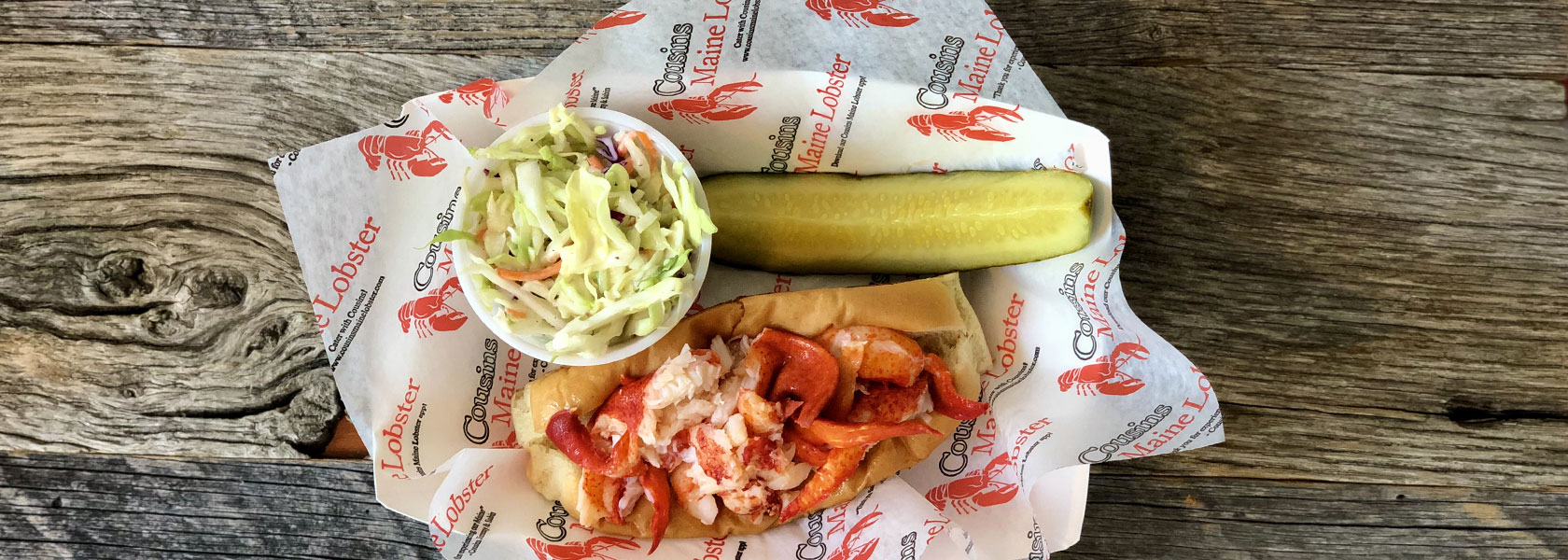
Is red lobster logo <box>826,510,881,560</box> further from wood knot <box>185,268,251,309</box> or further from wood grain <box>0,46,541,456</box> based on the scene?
wood knot <box>185,268,251,309</box>

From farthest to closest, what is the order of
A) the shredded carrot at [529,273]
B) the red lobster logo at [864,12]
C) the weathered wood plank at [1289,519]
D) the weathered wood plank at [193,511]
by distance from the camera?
the weathered wood plank at [1289,519]
the weathered wood plank at [193,511]
the red lobster logo at [864,12]
the shredded carrot at [529,273]

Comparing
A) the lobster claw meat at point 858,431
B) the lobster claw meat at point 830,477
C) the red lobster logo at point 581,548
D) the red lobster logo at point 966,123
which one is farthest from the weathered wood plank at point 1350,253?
the red lobster logo at point 581,548

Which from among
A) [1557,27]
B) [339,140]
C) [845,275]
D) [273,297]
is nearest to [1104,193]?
[845,275]

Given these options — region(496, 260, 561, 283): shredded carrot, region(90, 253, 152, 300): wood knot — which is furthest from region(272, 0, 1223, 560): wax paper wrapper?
region(90, 253, 152, 300): wood knot

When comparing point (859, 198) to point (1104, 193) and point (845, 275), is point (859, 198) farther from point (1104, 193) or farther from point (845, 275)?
point (1104, 193)

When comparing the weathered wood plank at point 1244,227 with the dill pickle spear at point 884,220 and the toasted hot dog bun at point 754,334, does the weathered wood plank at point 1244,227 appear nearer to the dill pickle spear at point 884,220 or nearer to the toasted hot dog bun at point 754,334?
the dill pickle spear at point 884,220

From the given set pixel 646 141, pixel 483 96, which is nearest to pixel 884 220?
pixel 646 141

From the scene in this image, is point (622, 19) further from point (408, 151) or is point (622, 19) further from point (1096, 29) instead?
point (1096, 29)
